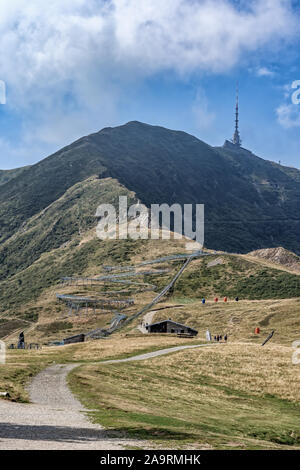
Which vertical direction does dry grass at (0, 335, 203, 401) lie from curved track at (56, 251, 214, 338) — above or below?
below

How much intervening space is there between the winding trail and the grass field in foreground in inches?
45.3

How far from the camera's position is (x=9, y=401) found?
29250mm

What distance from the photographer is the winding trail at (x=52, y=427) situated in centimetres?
1839

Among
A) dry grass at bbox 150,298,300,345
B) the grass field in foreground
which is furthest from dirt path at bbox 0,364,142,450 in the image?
dry grass at bbox 150,298,300,345

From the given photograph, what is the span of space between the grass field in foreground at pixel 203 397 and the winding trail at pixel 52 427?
115cm

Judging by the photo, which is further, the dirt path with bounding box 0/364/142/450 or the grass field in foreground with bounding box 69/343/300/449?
the grass field in foreground with bounding box 69/343/300/449

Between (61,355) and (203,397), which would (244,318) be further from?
(203,397)

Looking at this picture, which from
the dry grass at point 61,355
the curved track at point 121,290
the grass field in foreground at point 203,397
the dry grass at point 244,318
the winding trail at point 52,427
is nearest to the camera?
the winding trail at point 52,427

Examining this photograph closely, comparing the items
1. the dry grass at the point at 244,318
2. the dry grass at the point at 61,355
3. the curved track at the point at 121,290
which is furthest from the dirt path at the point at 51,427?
the curved track at the point at 121,290

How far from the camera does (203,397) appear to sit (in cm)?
4144

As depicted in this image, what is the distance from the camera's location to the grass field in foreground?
2377 cm

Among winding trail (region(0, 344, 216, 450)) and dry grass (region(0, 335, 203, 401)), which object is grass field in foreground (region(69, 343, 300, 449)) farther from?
dry grass (region(0, 335, 203, 401))

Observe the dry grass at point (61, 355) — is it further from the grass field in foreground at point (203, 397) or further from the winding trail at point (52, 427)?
the grass field in foreground at point (203, 397)
